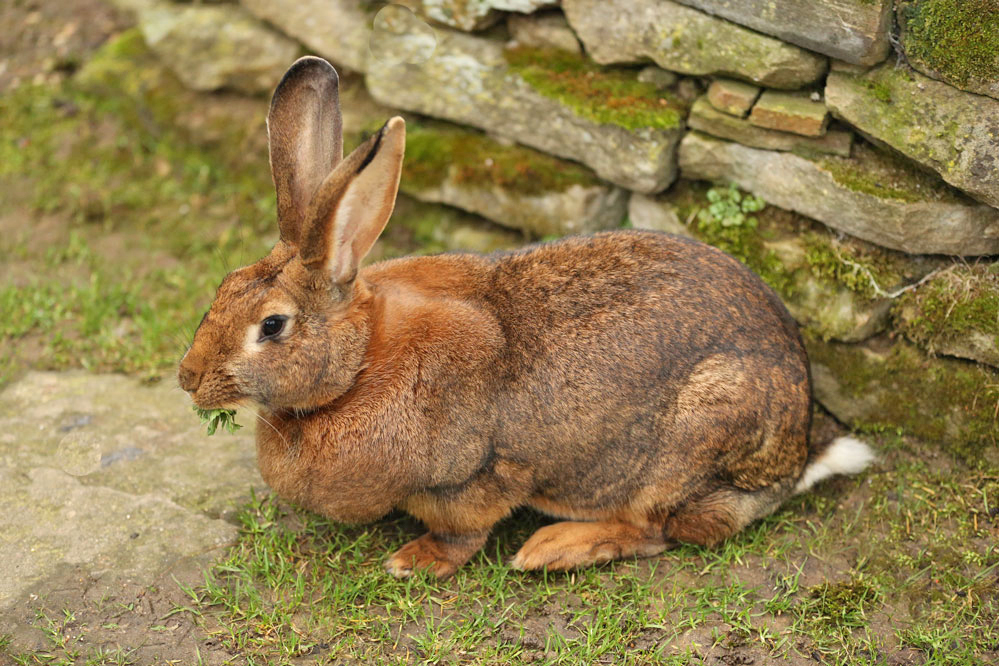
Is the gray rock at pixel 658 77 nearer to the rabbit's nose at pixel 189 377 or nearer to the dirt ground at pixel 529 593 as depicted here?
the dirt ground at pixel 529 593

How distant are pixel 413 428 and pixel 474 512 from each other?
49cm

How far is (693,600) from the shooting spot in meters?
4.08

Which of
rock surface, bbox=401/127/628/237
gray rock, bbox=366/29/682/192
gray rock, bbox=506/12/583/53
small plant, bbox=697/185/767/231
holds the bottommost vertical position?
rock surface, bbox=401/127/628/237

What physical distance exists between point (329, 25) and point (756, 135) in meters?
2.91

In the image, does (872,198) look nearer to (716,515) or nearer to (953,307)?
(953,307)

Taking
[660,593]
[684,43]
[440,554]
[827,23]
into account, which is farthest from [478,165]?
[660,593]

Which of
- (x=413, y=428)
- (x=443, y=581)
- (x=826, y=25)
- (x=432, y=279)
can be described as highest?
(x=826, y=25)

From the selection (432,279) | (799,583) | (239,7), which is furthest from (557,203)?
(239,7)

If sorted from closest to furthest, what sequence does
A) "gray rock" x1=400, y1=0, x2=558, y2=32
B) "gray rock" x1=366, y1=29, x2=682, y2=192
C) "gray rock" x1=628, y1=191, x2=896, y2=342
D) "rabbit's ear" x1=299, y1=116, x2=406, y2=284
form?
"rabbit's ear" x1=299, y1=116, x2=406, y2=284 → "gray rock" x1=628, y1=191, x2=896, y2=342 → "gray rock" x1=366, y1=29, x2=682, y2=192 → "gray rock" x1=400, y1=0, x2=558, y2=32

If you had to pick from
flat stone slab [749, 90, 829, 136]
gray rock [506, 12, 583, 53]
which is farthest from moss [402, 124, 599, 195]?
flat stone slab [749, 90, 829, 136]

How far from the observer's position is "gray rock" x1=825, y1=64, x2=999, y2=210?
405 centimetres

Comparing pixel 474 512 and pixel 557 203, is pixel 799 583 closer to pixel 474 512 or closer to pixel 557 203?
pixel 474 512

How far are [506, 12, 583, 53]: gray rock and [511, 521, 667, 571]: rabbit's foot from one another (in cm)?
265

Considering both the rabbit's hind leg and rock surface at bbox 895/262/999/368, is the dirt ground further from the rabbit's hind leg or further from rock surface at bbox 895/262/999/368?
rock surface at bbox 895/262/999/368
